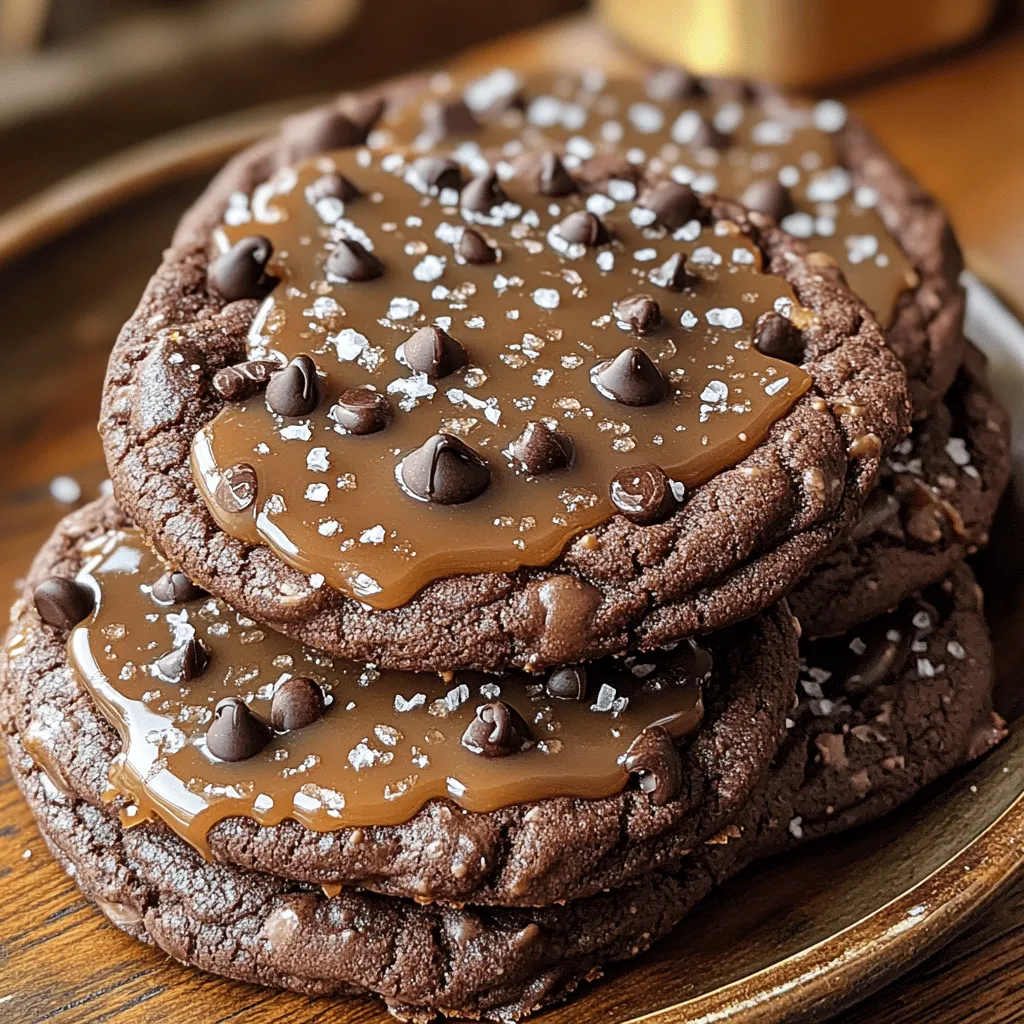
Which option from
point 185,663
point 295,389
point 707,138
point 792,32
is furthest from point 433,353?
point 792,32

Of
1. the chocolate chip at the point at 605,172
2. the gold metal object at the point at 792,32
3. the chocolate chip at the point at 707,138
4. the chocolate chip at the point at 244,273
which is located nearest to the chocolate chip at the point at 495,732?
the chocolate chip at the point at 244,273

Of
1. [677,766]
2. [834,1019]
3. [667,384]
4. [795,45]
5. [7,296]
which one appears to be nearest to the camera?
[677,766]

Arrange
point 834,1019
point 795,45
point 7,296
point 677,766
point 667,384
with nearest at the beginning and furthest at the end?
point 677,766, point 667,384, point 834,1019, point 7,296, point 795,45

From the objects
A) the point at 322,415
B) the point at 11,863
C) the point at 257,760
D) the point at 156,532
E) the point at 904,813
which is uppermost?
the point at 322,415

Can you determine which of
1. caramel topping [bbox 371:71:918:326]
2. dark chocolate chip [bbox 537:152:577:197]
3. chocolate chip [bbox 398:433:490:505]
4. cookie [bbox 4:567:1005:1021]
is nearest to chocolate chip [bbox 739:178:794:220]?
Result: caramel topping [bbox 371:71:918:326]

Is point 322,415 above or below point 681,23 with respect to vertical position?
above

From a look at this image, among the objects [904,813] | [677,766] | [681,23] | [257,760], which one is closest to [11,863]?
[257,760]

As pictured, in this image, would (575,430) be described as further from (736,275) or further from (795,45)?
(795,45)
